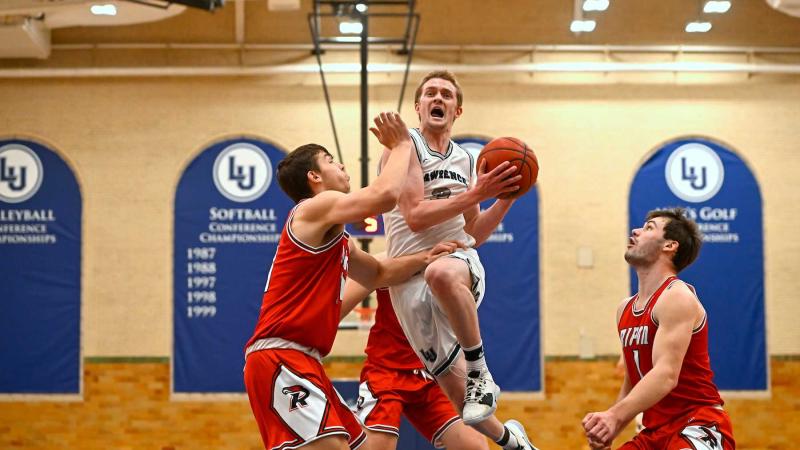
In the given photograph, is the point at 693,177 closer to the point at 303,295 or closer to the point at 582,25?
the point at 582,25

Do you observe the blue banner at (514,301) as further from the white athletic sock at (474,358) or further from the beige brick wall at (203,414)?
the white athletic sock at (474,358)

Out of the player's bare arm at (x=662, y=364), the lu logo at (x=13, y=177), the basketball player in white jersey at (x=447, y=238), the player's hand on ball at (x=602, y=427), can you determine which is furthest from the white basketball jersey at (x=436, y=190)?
the lu logo at (x=13, y=177)

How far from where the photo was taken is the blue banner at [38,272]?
1373 centimetres

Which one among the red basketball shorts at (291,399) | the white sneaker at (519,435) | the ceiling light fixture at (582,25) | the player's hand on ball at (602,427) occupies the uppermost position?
the ceiling light fixture at (582,25)

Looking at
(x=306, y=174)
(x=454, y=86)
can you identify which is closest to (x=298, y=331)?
(x=306, y=174)

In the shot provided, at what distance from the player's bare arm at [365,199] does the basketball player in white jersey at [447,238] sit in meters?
0.33

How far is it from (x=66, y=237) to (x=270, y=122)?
11.1ft

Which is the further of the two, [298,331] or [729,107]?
[729,107]

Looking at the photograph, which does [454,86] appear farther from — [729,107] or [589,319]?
[729,107]

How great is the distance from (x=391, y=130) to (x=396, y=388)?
183 centimetres

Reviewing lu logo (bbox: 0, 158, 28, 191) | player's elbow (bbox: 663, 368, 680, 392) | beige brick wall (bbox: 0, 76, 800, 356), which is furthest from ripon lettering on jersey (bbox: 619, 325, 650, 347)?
lu logo (bbox: 0, 158, 28, 191)

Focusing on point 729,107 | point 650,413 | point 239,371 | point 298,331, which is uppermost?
point 729,107

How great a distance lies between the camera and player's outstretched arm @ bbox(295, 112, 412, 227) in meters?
5.08

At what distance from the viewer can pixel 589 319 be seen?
13.7 meters
